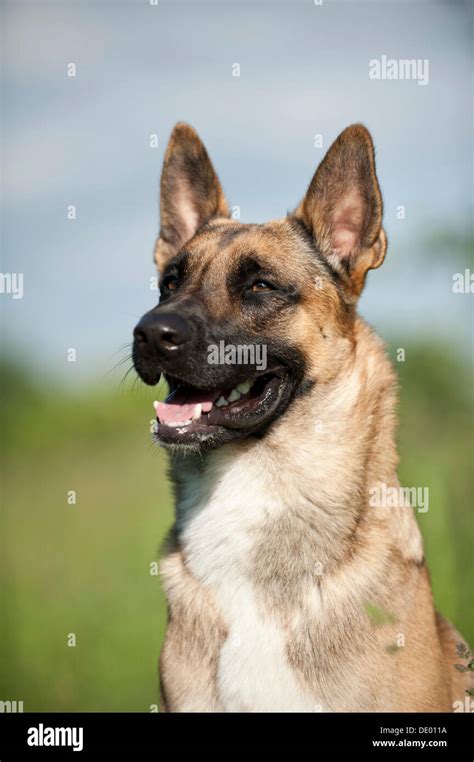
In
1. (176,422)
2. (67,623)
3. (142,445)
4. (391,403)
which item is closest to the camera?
(176,422)

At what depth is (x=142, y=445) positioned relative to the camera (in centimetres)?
1223

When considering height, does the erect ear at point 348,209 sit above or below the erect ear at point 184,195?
below

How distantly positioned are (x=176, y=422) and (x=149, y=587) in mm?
4609

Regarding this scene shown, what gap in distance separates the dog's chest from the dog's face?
0.37 metres

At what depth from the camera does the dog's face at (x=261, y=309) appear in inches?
166

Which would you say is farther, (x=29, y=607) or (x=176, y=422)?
(x=29, y=607)

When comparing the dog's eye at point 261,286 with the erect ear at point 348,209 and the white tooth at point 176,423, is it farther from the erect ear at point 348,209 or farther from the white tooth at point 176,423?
the white tooth at point 176,423

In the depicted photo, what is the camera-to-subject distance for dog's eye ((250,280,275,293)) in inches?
181

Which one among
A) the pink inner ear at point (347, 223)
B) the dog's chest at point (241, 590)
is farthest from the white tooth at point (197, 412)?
the pink inner ear at point (347, 223)

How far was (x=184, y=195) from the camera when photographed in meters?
5.50

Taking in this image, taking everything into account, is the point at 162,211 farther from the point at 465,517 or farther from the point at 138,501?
the point at 138,501

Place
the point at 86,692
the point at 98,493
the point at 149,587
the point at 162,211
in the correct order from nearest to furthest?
the point at 162,211 < the point at 86,692 < the point at 149,587 < the point at 98,493
